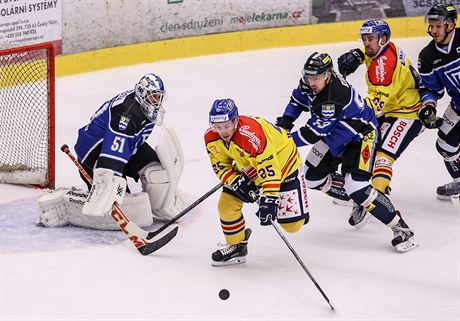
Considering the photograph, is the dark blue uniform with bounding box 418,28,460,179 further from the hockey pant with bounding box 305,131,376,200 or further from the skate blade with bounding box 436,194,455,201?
the hockey pant with bounding box 305,131,376,200

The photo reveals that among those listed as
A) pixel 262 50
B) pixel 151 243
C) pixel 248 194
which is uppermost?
A: pixel 248 194

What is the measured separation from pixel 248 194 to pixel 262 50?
5.72m

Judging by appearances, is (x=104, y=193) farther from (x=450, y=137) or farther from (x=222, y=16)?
(x=222, y=16)

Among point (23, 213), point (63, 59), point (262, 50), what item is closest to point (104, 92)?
point (63, 59)

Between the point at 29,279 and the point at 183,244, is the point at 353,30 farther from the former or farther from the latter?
the point at 29,279

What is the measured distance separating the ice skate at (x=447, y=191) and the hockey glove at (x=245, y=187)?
181 cm

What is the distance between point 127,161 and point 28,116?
157cm

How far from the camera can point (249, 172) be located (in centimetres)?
490

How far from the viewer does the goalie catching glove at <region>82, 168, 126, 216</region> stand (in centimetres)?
503

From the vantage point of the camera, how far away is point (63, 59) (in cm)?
905

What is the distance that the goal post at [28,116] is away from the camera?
630cm

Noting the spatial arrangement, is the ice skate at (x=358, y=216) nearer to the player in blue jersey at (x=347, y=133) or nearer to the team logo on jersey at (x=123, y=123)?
the player in blue jersey at (x=347, y=133)

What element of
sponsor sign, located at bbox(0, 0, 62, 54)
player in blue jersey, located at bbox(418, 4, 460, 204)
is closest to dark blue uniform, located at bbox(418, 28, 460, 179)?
player in blue jersey, located at bbox(418, 4, 460, 204)

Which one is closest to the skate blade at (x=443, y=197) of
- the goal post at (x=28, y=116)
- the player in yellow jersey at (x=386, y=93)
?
the player in yellow jersey at (x=386, y=93)
